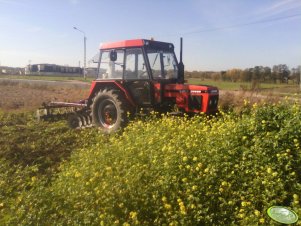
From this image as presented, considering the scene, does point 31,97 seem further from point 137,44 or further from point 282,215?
point 282,215

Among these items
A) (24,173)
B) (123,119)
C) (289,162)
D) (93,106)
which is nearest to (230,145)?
(289,162)

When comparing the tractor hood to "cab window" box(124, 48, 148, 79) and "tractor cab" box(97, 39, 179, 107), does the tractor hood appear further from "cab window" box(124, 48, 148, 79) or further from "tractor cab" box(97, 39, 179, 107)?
"cab window" box(124, 48, 148, 79)

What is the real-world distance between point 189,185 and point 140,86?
15.3 ft

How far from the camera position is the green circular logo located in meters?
3.32

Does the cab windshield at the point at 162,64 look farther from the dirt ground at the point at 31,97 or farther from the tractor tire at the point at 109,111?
the dirt ground at the point at 31,97

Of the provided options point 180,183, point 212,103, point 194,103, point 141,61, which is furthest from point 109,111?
point 180,183

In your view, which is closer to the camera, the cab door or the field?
the field

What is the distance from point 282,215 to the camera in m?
3.43

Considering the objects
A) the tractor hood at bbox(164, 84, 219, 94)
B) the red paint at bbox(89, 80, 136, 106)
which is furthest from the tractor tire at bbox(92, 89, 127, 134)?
the tractor hood at bbox(164, 84, 219, 94)

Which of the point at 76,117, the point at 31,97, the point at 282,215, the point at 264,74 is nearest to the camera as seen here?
the point at 282,215

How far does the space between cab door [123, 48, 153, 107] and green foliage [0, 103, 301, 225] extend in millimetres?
3397

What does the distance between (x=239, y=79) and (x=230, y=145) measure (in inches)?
1115

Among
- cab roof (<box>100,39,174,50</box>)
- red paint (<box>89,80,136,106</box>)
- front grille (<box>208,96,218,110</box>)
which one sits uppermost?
cab roof (<box>100,39,174,50</box>)

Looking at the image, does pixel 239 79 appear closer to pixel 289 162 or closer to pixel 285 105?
pixel 285 105
